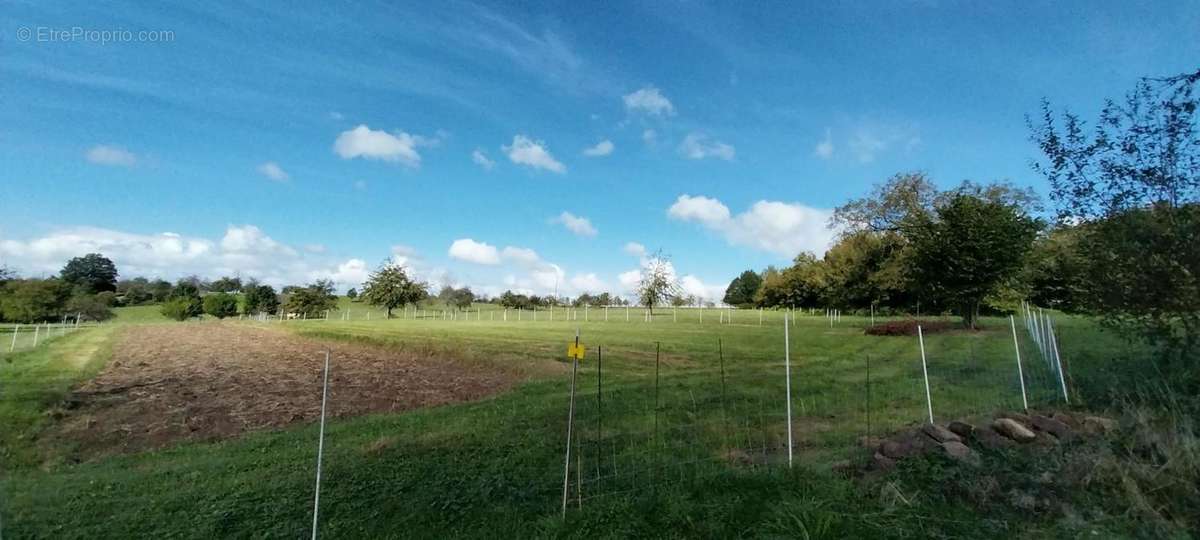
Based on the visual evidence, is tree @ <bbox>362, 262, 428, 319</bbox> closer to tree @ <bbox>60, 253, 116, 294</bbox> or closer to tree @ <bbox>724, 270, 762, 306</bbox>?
tree @ <bbox>60, 253, 116, 294</bbox>

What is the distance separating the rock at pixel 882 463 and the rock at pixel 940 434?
2.51ft

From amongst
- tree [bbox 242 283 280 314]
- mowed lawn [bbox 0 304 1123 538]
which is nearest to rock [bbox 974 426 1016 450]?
mowed lawn [bbox 0 304 1123 538]

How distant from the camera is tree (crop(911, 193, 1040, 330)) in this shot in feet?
81.7

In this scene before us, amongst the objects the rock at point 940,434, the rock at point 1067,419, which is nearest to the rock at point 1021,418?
the rock at point 1067,419

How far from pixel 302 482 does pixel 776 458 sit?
592cm

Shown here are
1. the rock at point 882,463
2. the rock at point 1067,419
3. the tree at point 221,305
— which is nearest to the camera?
the rock at point 882,463

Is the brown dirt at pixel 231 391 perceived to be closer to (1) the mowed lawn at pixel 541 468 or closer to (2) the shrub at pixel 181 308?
(1) the mowed lawn at pixel 541 468

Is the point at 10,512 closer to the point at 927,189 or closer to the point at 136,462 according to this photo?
the point at 136,462

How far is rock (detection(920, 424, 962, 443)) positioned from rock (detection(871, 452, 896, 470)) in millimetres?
766

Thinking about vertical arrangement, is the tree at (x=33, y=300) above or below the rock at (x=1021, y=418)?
above

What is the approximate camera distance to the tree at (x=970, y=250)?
24.9 m

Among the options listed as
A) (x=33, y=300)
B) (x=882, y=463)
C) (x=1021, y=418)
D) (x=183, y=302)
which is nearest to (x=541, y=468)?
(x=882, y=463)

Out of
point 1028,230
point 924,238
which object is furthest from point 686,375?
point 1028,230

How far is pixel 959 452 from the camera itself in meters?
5.54
